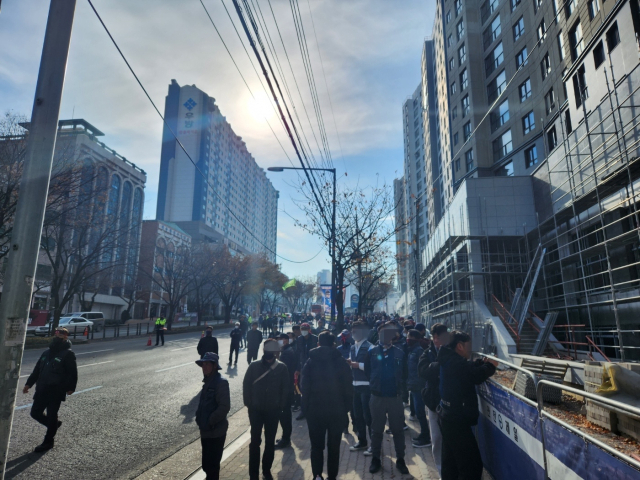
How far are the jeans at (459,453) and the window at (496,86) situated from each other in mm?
31907

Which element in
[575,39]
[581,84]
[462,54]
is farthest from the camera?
[462,54]

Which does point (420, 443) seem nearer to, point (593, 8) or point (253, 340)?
point (253, 340)

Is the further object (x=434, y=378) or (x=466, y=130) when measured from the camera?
(x=466, y=130)

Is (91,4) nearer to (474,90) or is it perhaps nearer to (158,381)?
(158,381)

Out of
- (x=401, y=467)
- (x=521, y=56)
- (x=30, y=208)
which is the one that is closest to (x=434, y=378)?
(x=401, y=467)

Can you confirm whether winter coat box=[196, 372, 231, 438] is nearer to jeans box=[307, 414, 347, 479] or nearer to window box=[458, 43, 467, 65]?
jeans box=[307, 414, 347, 479]

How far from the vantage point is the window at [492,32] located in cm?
3191

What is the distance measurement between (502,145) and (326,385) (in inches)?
1183

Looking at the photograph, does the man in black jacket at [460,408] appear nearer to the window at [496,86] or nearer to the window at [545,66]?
the window at [545,66]

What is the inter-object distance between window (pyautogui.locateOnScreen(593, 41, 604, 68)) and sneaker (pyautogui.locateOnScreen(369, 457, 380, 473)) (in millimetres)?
15426

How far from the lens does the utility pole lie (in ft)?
10.7

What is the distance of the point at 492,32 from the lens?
32.9 m

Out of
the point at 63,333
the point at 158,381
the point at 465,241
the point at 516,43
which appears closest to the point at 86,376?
the point at 158,381

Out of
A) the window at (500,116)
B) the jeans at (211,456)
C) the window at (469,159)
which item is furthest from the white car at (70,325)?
the window at (500,116)
